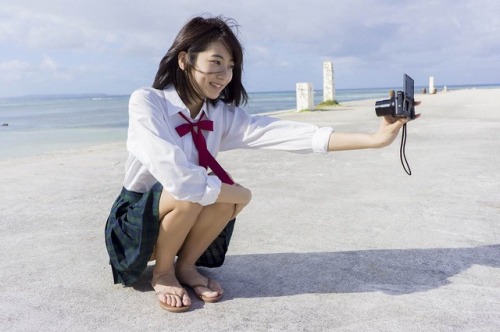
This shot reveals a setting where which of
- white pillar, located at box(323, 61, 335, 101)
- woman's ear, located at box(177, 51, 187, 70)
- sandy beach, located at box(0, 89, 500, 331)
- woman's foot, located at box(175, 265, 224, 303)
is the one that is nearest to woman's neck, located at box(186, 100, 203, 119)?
woman's ear, located at box(177, 51, 187, 70)

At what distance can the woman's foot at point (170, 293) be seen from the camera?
2.13 m

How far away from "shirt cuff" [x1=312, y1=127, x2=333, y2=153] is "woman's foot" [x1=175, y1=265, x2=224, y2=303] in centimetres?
74

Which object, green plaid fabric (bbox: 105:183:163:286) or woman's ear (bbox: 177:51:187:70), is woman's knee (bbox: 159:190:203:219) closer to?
green plaid fabric (bbox: 105:183:163:286)

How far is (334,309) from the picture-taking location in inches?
83.9

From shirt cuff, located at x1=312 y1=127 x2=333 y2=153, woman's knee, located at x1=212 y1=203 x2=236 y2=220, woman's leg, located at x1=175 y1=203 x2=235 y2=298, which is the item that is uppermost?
shirt cuff, located at x1=312 y1=127 x2=333 y2=153

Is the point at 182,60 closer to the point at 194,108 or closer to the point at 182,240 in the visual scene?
the point at 194,108

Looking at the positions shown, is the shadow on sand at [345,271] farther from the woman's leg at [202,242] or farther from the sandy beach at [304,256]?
the woman's leg at [202,242]

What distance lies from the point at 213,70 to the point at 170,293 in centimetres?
95

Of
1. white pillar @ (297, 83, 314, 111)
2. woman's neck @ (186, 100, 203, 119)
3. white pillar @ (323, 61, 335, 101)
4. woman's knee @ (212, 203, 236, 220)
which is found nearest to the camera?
woman's knee @ (212, 203, 236, 220)

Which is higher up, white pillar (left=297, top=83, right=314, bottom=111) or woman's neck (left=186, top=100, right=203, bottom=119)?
woman's neck (left=186, top=100, right=203, bottom=119)

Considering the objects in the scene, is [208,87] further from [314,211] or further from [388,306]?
[314,211]

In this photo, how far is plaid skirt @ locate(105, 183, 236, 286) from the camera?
2.13m

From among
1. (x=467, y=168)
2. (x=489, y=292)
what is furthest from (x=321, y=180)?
(x=489, y=292)

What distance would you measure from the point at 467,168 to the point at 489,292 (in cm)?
295
